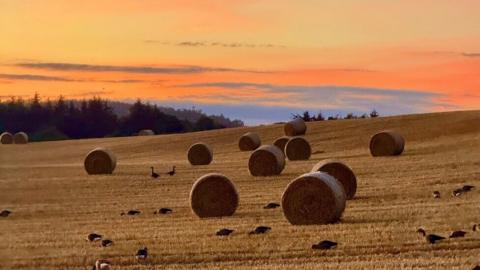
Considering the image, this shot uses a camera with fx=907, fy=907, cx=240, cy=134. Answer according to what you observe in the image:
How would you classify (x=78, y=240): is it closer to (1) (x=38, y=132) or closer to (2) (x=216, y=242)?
(2) (x=216, y=242)

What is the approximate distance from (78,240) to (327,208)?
5.45 meters

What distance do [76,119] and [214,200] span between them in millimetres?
75433

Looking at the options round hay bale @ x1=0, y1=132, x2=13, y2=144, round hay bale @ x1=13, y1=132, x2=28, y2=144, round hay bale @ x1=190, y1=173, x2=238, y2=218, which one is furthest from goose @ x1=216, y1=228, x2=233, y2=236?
round hay bale @ x1=13, y1=132, x2=28, y2=144

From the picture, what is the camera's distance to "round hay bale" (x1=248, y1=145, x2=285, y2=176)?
33.1m

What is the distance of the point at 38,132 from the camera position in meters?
92.8

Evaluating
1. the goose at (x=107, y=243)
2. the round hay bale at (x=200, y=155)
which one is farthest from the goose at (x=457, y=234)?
the round hay bale at (x=200, y=155)

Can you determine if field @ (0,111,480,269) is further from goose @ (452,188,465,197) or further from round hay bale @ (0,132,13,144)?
round hay bale @ (0,132,13,144)

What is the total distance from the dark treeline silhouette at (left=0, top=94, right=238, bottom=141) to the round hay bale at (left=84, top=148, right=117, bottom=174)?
49685mm

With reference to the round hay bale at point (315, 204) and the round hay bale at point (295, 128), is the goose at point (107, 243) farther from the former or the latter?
the round hay bale at point (295, 128)

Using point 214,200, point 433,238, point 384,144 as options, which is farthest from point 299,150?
point 433,238

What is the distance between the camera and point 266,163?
33.2 meters

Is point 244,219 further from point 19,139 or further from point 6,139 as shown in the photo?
point 19,139

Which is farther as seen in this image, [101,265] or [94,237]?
[94,237]

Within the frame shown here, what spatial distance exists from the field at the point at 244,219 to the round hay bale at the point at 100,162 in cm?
73
